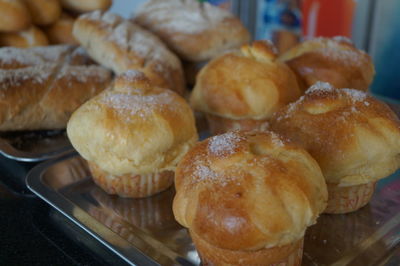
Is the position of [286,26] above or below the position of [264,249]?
below

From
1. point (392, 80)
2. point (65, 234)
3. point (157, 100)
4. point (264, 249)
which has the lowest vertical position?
Result: point (392, 80)

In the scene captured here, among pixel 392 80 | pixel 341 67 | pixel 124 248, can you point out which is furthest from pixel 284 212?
pixel 392 80

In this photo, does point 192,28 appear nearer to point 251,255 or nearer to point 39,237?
point 39,237

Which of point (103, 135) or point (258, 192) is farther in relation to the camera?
point (103, 135)

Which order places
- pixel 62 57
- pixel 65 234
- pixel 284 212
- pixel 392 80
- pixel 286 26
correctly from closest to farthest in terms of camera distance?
pixel 284 212 → pixel 65 234 → pixel 62 57 → pixel 392 80 → pixel 286 26

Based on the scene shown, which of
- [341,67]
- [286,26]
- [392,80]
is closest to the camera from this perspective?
[341,67]

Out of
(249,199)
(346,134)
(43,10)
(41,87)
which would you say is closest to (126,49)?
(41,87)

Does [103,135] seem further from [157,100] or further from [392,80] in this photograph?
[392,80]
